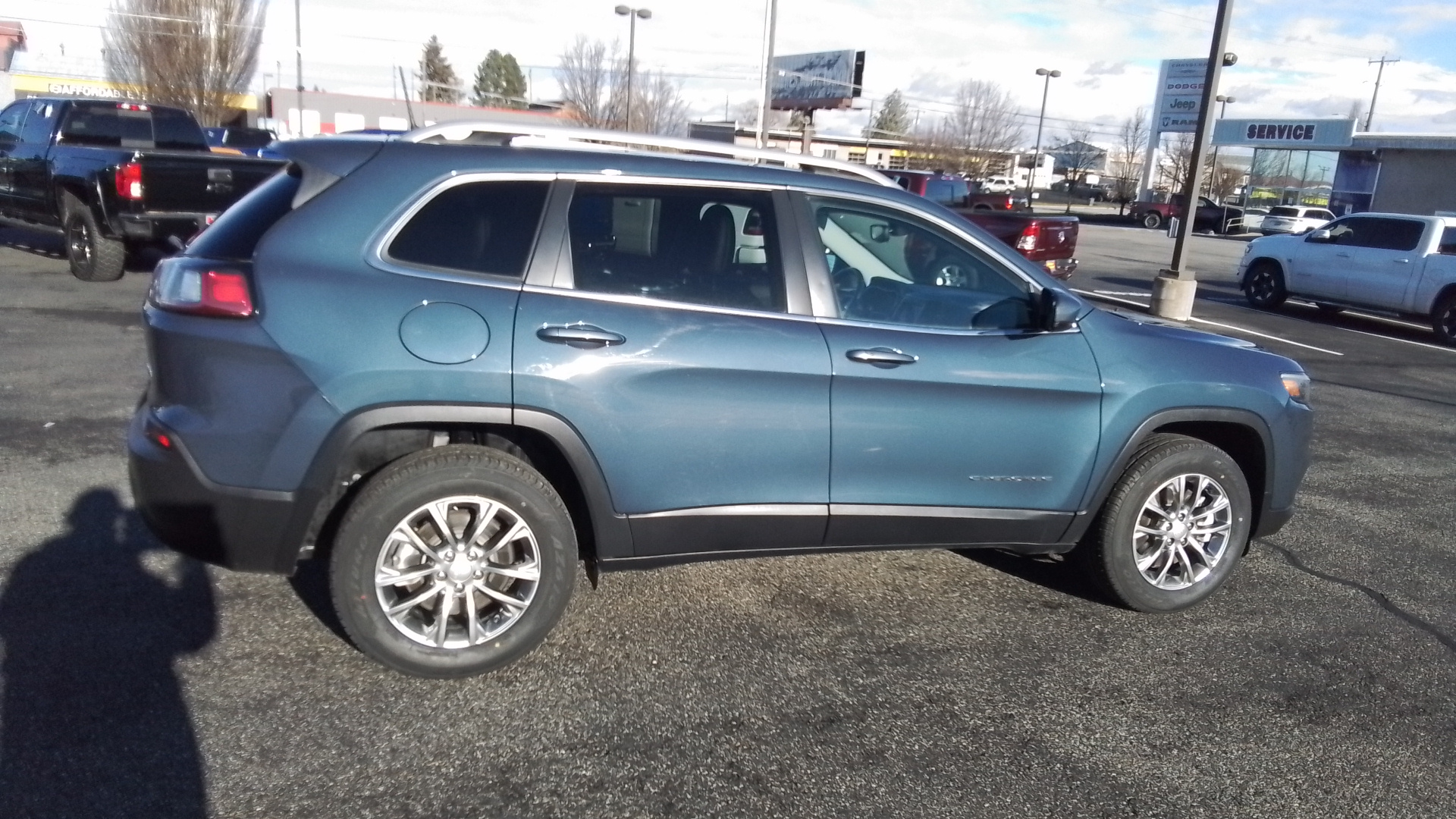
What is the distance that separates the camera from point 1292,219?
4222 cm

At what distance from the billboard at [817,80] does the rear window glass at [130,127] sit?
42.5 metres

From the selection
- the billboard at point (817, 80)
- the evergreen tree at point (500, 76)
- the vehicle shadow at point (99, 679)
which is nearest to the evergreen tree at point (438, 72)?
the evergreen tree at point (500, 76)

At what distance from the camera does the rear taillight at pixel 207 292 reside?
11.4ft

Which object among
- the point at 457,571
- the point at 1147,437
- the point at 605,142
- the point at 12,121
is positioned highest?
the point at 605,142

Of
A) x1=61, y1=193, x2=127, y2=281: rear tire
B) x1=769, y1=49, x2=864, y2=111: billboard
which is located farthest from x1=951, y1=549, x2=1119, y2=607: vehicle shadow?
x1=769, y1=49, x2=864, y2=111: billboard

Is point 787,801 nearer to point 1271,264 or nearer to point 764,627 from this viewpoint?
point 764,627

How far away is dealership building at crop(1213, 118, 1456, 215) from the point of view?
39344 mm

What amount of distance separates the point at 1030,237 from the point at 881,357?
11448mm

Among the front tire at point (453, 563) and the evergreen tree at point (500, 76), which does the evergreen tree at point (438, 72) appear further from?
the front tire at point (453, 563)

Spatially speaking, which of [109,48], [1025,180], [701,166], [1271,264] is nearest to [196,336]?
[701,166]

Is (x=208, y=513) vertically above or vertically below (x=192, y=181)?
below

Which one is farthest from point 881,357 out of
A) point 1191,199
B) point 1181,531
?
point 1191,199

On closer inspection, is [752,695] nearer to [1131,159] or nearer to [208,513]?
[208,513]

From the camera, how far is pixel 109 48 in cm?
3666
